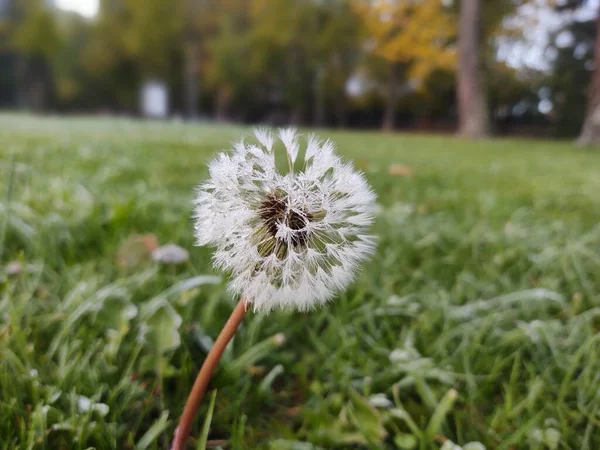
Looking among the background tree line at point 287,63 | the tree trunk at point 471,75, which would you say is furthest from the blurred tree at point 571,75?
the tree trunk at point 471,75

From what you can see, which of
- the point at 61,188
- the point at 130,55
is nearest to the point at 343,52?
the point at 130,55

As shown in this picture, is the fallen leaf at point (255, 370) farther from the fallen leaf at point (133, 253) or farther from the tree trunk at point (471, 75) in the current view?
the tree trunk at point (471, 75)

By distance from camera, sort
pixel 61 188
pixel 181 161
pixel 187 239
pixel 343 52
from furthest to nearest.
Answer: pixel 343 52
pixel 181 161
pixel 61 188
pixel 187 239

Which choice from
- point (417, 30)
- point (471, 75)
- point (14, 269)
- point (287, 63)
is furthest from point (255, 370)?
point (287, 63)

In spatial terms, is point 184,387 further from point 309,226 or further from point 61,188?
point 61,188

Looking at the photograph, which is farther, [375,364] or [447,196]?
[447,196]

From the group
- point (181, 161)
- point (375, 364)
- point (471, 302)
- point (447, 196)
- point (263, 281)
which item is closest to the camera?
point (263, 281)

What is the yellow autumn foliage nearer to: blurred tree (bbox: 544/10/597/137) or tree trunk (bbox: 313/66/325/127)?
blurred tree (bbox: 544/10/597/137)

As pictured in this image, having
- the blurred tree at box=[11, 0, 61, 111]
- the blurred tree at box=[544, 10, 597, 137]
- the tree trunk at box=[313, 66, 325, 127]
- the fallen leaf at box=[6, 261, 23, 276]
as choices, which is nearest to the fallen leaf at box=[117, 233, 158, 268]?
the fallen leaf at box=[6, 261, 23, 276]
